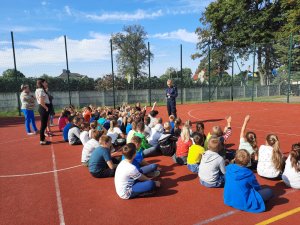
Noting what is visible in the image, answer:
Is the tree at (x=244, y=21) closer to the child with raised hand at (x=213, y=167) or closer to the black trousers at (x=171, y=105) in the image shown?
the black trousers at (x=171, y=105)

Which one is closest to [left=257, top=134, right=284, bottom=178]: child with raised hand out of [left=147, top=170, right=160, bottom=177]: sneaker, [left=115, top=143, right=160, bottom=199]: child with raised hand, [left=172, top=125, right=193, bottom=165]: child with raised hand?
[left=172, top=125, right=193, bottom=165]: child with raised hand

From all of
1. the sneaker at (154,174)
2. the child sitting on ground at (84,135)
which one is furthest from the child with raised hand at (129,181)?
the child sitting on ground at (84,135)

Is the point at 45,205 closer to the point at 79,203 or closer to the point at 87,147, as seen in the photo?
the point at 79,203

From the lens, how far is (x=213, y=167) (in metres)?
4.32

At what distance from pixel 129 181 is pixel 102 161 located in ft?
3.70

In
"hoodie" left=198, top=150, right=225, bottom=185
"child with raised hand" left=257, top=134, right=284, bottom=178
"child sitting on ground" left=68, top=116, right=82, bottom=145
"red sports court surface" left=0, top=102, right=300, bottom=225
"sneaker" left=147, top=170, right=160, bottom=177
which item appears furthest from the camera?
"child sitting on ground" left=68, top=116, right=82, bottom=145

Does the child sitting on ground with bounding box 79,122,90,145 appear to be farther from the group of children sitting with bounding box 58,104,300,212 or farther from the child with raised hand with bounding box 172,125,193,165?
the child with raised hand with bounding box 172,125,193,165

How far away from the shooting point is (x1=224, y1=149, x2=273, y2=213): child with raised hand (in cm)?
361

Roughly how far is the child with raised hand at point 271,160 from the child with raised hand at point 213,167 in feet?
2.92

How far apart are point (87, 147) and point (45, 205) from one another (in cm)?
180

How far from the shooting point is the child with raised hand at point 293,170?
4164 millimetres

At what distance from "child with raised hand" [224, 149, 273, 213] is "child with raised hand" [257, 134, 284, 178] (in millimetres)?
1040

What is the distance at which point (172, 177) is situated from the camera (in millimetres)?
5137

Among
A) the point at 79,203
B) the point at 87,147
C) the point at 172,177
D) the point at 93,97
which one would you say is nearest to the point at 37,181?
the point at 87,147
